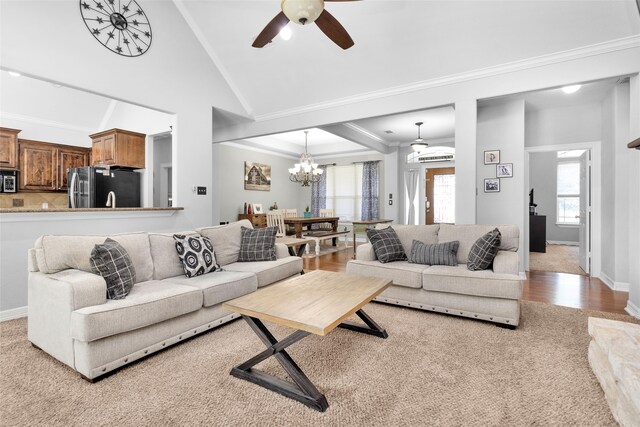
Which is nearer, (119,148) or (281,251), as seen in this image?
(281,251)

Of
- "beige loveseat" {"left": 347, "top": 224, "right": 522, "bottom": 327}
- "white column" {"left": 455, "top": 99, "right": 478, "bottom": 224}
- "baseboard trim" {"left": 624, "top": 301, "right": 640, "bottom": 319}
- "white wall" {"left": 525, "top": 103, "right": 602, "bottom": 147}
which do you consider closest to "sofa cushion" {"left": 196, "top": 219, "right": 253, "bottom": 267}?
"beige loveseat" {"left": 347, "top": 224, "right": 522, "bottom": 327}

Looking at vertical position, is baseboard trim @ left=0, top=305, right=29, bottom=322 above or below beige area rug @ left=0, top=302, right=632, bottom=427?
above

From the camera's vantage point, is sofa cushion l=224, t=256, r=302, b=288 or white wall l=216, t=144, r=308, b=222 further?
white wall l=216, t=144, r=308, b=222

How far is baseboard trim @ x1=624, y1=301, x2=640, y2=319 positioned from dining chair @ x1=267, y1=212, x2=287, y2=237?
5.14 m

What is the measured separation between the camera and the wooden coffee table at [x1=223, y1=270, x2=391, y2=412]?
5.63 ft

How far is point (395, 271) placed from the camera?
326 centimetres

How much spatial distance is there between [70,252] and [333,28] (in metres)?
2.72

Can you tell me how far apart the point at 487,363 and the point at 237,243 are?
8.67 feet

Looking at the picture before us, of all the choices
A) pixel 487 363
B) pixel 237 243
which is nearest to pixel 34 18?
pixel 237 243

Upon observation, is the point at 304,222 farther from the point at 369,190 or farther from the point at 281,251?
the point at 281,251

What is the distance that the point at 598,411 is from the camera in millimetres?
1654

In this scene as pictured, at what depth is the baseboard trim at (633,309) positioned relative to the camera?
3021 mm

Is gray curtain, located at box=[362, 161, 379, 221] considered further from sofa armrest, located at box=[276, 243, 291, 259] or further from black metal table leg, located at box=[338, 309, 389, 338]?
black metal table leg, located at box=[338, 309, 389, 338]

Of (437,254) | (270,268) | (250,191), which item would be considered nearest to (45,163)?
(250,191)
